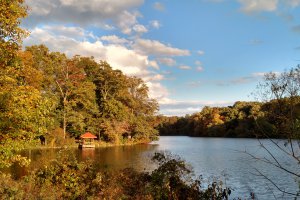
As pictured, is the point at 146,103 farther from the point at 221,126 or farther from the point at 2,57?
the point at 2,57

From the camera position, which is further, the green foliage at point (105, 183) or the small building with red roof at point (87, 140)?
the small building with red roof at point (87, 140)

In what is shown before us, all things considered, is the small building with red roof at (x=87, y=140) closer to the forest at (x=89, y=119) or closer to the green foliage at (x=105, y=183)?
the forest at (x=89, y=119)

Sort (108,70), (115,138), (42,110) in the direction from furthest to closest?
(108,70) → (115,138) → (42,110)

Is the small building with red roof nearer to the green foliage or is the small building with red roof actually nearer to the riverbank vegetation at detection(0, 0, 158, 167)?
the riverbank vegetation at detection(0, 0, 158, 167)

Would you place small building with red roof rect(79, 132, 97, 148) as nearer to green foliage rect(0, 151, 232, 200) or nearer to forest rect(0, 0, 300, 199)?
forest rect(0, 0, 300, 199)

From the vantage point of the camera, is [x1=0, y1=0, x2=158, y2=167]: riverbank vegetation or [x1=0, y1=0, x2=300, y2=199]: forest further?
[x1=0, y1=0, x2=158, y2=167]: riverbank vegetation

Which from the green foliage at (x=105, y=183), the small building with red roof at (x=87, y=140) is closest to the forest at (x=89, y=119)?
the green foliage at (x=105, y=183)

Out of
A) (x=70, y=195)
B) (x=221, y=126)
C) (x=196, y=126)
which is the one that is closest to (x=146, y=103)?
(x=221, y=126)

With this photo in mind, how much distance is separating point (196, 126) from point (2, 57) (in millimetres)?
114539

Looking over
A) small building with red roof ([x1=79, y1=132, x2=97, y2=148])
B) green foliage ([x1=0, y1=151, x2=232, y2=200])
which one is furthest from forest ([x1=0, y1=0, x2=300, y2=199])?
small building with red roof ([x1=79, y1=132, x2=97, y2=148])

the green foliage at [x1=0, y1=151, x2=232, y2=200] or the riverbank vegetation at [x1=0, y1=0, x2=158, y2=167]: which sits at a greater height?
the riverbank vegetation at [x1=0, y1=0, x2=158, y2=167]

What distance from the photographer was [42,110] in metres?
10.1

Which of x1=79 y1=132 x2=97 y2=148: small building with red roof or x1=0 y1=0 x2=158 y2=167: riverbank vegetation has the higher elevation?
x1=0 y1=0 x2=158 y2=167: riverbank vegetation

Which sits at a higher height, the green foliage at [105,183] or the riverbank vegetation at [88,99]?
the riverbank vegetation at [88,99]
